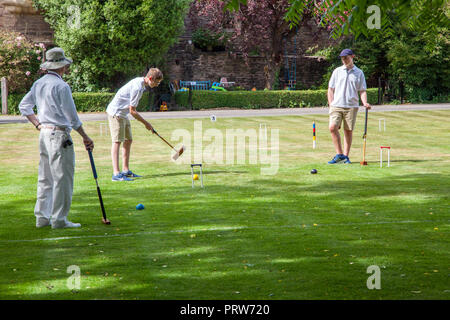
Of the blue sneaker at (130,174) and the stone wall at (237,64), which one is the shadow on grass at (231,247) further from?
the stone wall at (237,64)

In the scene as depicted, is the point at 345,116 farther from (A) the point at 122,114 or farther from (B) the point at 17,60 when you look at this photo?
(B) the point at 17,60

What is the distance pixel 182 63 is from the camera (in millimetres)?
A: 34688

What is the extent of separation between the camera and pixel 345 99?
1213 cm

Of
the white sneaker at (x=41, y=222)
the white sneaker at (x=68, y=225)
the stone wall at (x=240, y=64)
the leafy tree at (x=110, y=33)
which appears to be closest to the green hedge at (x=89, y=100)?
the leafy tree at (x=110, y=33)

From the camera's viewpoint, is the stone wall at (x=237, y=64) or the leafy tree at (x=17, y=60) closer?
the leafy tree at (x=17, y=60)

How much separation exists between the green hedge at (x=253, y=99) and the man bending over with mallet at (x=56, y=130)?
2387 centimetres

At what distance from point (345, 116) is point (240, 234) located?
19.1 ft

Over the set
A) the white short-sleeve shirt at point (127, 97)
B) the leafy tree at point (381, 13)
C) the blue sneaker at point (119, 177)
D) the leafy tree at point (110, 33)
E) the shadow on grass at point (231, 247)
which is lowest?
the shadow on grass at point (231, 247)

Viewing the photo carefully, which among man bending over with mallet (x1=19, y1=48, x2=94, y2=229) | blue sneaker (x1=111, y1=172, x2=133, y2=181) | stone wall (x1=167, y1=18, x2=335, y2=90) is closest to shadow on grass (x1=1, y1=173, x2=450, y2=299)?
man bending over with mallet (x1=19, y1=48, x2=94, y2=229)

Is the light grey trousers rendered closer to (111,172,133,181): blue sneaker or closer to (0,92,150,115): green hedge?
(111,172,133,181): blue sneaker

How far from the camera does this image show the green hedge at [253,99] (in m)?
31.1

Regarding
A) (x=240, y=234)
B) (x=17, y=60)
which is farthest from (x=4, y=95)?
(x=240, y=234)
